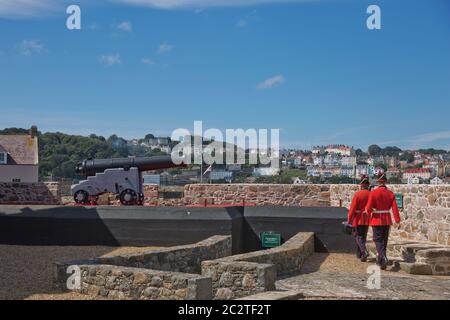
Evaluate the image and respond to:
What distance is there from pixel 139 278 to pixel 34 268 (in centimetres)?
A: 317

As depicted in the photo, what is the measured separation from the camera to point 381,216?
10898 millimetres

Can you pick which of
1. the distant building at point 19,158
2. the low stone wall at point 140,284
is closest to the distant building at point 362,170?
the low stone wall at point 140,284

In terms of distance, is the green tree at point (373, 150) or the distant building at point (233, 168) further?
the green tree at point (373, 150)

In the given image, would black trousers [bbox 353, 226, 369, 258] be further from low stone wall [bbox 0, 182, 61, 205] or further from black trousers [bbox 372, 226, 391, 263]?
low stone wall [bbox 0, 182, 61, 205]

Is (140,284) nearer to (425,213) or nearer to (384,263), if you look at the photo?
(384,263)

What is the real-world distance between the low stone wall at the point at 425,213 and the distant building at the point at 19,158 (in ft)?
92.5

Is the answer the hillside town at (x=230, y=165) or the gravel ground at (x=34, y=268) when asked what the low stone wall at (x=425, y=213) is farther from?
the gravel ground at (x=34, y=268)

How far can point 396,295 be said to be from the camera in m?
7.83

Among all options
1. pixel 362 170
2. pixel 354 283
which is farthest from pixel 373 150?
pixel 354 283

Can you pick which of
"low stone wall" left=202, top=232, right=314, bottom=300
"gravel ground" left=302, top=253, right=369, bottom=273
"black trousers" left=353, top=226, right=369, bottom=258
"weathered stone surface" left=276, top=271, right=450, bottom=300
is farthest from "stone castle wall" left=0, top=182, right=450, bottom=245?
"low stone wall" left=202, top=232, right=314, bottom=300

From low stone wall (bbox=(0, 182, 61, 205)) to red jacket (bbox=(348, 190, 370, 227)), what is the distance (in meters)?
10.9

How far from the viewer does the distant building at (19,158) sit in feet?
126
